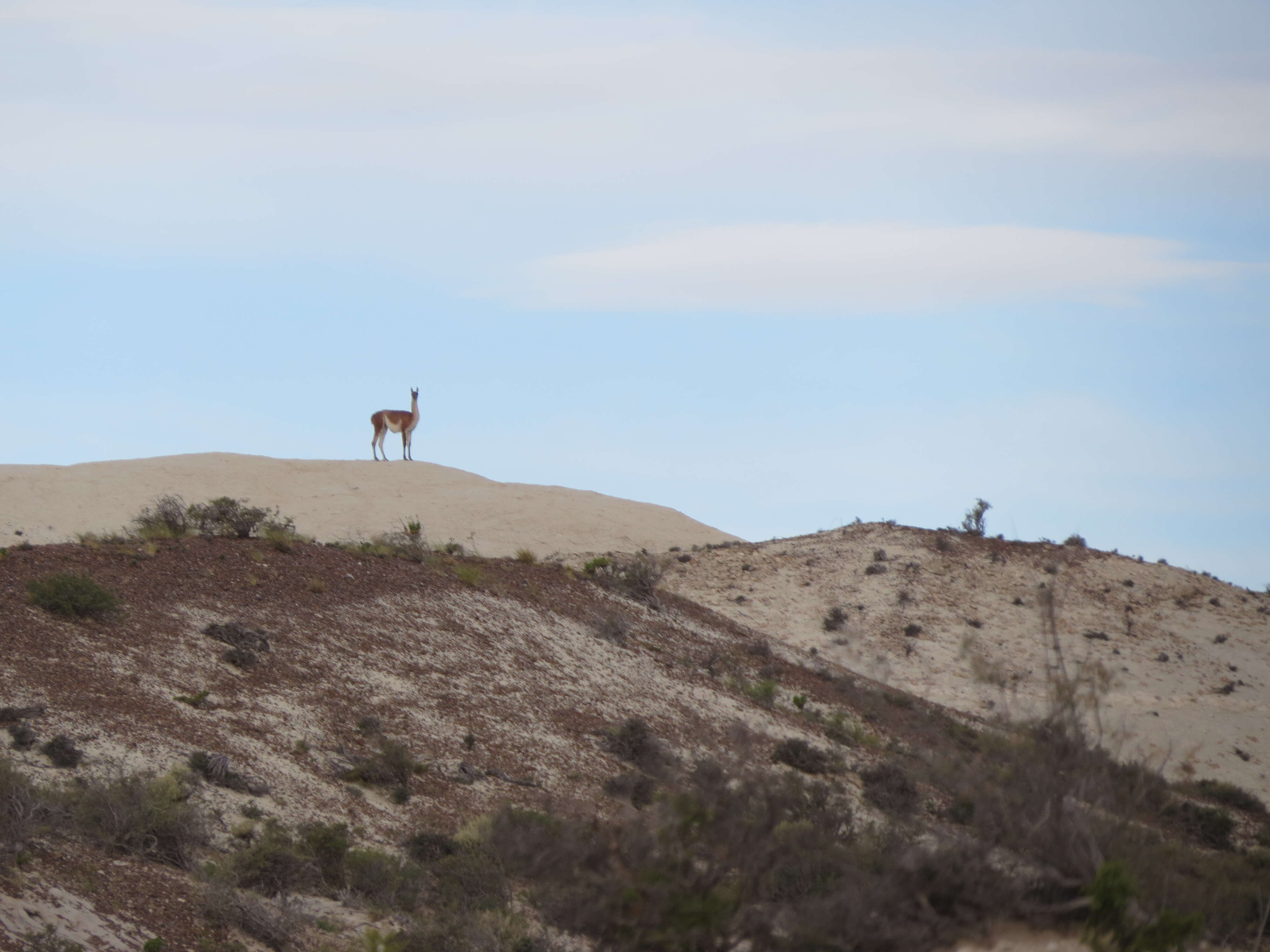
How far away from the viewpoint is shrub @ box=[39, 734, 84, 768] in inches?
422

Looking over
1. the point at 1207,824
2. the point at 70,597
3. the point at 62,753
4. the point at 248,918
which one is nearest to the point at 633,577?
the point at 1207,824

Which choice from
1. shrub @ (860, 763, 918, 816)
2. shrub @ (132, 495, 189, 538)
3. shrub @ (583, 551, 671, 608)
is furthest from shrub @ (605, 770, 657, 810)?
shrub @ (132, 495, 189, 538)

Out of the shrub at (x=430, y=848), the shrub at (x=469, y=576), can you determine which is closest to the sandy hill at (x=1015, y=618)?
the shrub at (x=469, y=576)

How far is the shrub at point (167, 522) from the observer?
19.4 metres

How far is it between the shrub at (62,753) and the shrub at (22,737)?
0.10m

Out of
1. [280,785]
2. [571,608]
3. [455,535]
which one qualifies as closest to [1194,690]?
[571,608]

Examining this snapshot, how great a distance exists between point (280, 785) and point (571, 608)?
8579 mm

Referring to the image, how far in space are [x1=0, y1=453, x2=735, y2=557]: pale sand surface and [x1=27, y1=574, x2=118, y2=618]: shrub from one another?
57.0 feet

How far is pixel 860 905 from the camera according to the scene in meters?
6.06

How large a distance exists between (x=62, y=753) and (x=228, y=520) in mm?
8981

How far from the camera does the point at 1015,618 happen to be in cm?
2942

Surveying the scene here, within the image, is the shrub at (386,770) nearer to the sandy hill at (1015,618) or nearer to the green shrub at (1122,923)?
the green shrub at (1122,923)

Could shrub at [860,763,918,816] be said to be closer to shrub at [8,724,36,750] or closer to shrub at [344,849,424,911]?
shrub at [344,849,424,911]

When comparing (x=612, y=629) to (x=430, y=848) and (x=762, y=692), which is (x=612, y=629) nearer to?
(x=762, y=692)
